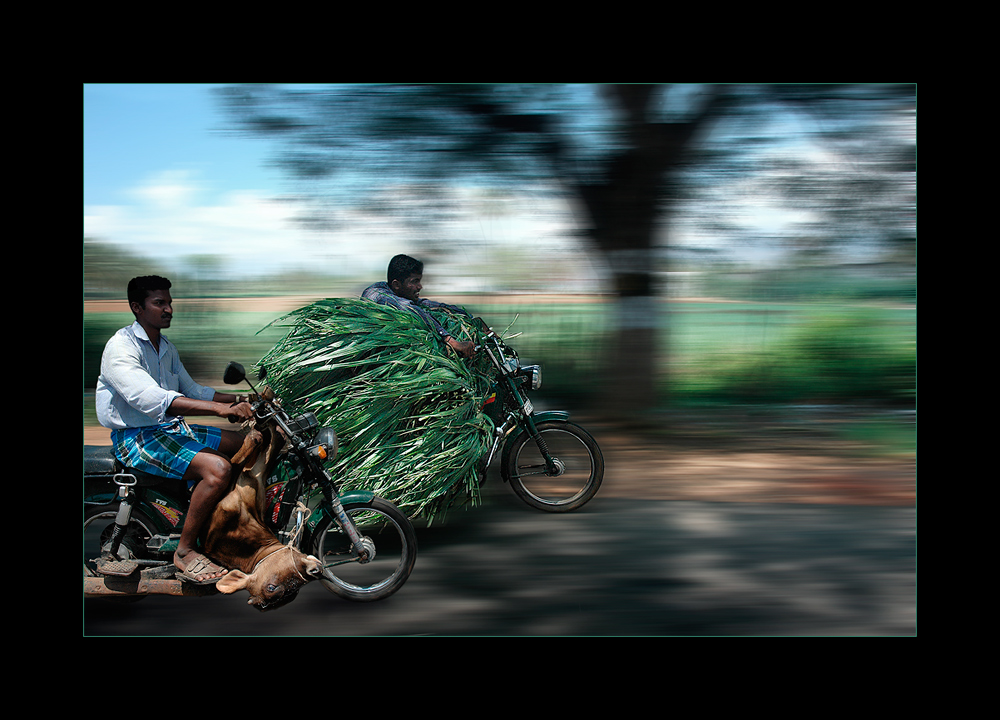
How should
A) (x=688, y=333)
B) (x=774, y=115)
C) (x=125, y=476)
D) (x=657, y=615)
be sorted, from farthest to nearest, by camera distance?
(x=688, y=333) → (x=774, y=115) → (x=657, y=615) → (x=125, y=476)

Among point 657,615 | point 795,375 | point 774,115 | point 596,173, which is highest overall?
point 774,115

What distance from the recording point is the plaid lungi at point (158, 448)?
3.47m

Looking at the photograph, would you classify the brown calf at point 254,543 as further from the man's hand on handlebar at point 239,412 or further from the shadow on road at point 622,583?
the shadow on road at point 622,583

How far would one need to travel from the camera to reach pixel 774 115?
536 centimetres

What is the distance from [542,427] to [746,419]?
6.84ft

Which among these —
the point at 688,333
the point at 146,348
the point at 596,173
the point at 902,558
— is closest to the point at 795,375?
the point at 688,333

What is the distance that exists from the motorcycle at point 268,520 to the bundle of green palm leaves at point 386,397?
1.02 ft

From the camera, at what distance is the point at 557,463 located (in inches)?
186

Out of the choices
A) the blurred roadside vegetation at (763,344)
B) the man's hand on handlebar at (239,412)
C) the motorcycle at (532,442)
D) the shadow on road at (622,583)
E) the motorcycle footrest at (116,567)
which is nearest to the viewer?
the man's hand on handlebar at (239,412)

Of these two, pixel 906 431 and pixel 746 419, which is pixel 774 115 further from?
pixel 906 431

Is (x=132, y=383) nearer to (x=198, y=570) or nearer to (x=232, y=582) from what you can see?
(x=198, y=570)

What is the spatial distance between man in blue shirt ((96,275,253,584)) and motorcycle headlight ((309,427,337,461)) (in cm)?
34

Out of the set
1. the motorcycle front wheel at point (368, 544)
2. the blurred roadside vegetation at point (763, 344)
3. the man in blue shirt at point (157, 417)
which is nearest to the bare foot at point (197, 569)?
the man in blue shirt at point (157, 417)

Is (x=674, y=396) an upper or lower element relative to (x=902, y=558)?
upper
